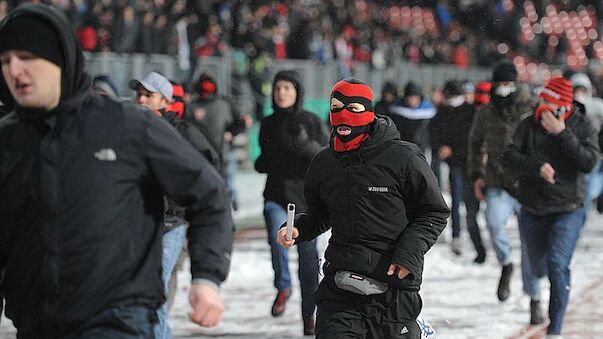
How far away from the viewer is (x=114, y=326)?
3900mm

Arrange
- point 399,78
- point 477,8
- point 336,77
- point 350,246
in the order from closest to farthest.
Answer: point 350,246
point 336,77
point 399,78
point 477,8

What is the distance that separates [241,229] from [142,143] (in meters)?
12.7

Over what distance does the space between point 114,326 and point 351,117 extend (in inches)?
98.4

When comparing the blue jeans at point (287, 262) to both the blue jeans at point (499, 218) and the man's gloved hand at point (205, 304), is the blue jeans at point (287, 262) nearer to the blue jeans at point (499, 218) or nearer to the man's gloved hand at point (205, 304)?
the blue jeans at point (499, 218)

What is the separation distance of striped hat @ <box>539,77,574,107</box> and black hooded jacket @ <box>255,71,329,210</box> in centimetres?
185

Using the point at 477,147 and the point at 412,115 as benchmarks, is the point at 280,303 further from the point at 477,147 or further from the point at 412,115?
the point at 412,115

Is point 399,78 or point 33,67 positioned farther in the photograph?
point 399,78

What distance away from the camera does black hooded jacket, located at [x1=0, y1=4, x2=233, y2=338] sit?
3834 mm

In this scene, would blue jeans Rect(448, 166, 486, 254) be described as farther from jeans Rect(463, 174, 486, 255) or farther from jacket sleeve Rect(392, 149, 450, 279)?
jacket sleeve Rect(392, 149, 450, 279)

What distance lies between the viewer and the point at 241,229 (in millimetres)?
16547

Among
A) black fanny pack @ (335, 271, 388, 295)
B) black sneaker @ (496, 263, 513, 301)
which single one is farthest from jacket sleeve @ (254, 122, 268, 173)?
black fanny pack @ (335, 271, 388, 295)

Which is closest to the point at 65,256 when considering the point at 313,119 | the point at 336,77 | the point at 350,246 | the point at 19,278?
the point at 19,278

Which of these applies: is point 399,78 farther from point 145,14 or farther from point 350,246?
point 350,246

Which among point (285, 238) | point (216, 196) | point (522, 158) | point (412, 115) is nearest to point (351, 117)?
point (285, 238)
